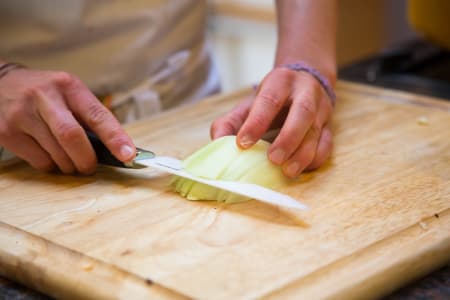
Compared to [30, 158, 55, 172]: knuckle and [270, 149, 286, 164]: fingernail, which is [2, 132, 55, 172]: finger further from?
[270, 149, 286, 164]: fingernail

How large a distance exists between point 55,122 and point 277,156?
0.33 m

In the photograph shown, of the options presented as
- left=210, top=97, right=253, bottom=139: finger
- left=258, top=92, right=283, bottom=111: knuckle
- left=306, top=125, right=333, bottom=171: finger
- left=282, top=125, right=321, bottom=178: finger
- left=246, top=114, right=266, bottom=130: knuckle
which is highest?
left=258, top=92, right=283, bottom=111: knuckle

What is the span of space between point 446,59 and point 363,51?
42 centimetres

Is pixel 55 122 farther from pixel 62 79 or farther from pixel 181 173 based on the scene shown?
pixel 181 173

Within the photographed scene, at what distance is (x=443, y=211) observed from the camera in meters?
0.89

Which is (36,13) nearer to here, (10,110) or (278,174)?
(10,110)

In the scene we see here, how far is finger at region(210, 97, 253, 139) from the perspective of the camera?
1.09m

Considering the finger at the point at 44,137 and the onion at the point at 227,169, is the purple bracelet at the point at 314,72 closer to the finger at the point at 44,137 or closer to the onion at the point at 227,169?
the onion at the point at 227,169

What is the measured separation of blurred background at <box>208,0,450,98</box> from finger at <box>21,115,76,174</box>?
0.75 meters

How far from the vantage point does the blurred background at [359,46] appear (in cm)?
158

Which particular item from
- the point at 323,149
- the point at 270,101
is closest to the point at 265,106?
the point at 270,101

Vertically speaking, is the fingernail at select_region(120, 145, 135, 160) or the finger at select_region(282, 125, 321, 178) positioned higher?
the fingernail at select_region(120, 145, 135, 160)

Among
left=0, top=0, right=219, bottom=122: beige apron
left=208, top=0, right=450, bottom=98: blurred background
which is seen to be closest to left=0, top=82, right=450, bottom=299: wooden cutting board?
left=0, top=0, right=219, bottom=122: beige apron

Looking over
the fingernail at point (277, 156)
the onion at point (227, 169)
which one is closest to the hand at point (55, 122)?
the onion at point (227, 169)
